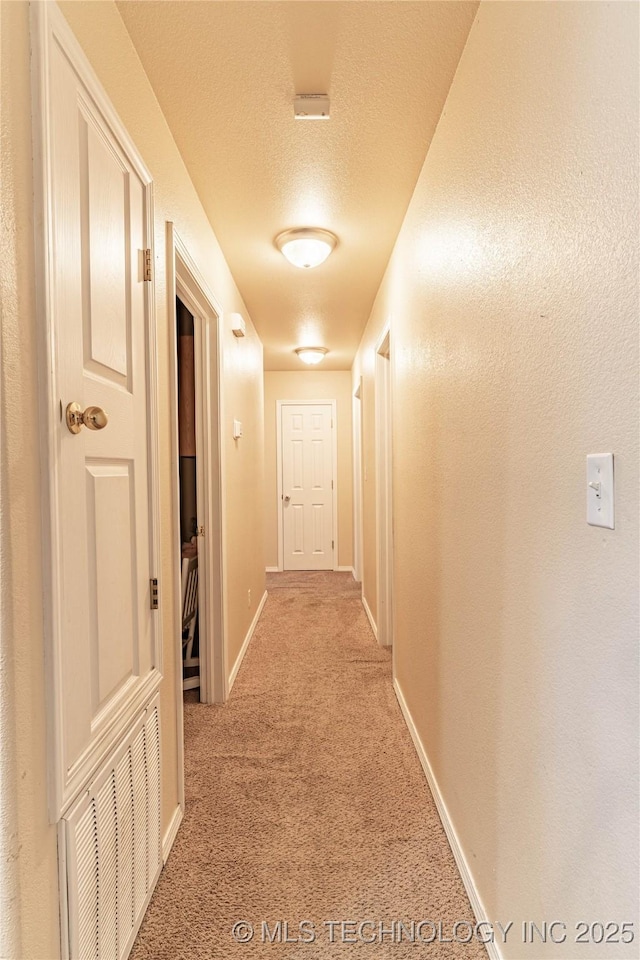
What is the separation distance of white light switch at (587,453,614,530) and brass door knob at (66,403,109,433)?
2.96 feet

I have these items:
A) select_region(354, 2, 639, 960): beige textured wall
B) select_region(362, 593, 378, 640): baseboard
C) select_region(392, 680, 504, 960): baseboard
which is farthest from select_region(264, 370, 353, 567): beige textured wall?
select_region(354, 2, 639, 960): beige textured wall

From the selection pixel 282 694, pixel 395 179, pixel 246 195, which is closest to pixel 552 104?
pixel 395 179

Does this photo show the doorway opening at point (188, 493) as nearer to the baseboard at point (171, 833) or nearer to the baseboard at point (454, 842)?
the baseboard at point (171, 833)

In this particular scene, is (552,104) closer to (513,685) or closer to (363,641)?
(513,685)

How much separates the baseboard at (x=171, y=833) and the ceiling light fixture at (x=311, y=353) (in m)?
4.34

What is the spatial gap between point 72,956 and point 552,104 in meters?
1.84

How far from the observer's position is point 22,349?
2.99 ft

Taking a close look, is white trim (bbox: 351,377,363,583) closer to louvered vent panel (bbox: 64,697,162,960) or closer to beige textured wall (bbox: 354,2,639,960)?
beige textured wall (bbox: 354,2,639,960)

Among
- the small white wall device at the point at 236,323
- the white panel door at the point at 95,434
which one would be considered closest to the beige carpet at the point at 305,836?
the white panel door at the point at 95,434

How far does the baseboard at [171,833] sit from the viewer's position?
5.38 ft

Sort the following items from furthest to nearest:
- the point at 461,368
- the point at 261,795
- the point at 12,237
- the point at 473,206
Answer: the point at 261,795
the point at 461,368
the point at 473,206
the point at 12,237

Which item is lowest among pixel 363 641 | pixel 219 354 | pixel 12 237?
pixel 363 641

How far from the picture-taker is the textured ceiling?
1.44 metres

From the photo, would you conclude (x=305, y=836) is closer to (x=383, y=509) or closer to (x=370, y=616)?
(x=383, y=509)
